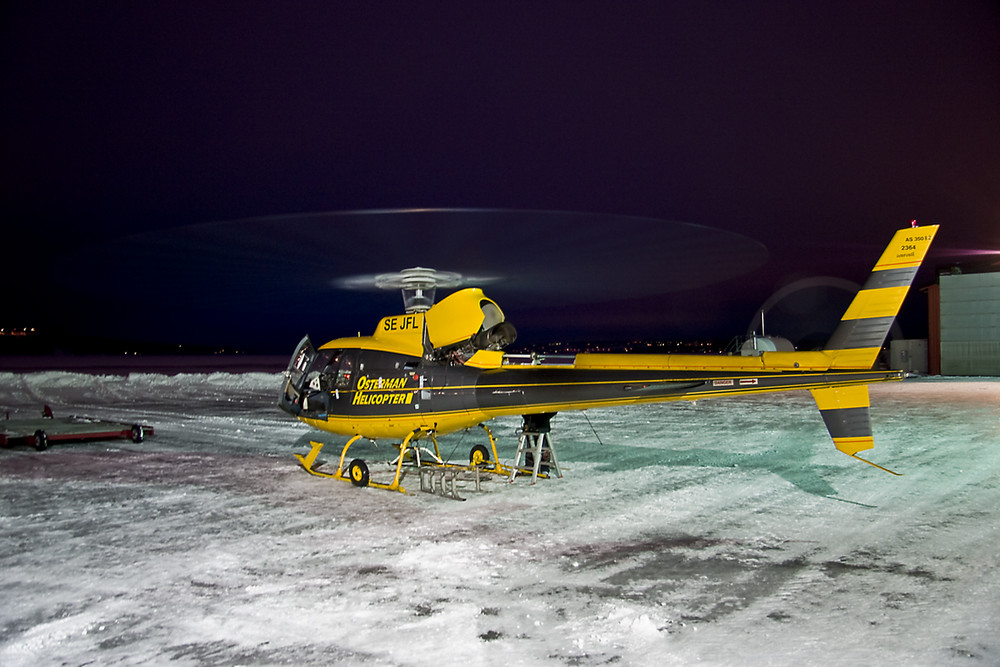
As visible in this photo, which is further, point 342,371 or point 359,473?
point 342,371

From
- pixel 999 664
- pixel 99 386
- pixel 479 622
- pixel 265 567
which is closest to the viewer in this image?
pixel 999 664

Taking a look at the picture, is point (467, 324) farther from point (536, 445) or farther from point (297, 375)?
point (297, 375)

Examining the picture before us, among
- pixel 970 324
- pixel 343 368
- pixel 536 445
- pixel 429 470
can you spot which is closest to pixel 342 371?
pixel 343 368

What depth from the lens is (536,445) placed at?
9016 mm

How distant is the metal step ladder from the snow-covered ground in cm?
27

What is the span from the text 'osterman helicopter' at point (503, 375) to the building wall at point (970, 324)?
34254mm

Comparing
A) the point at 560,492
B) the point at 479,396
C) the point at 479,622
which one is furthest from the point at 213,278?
the point at 479,622

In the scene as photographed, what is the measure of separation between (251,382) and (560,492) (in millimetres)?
26236

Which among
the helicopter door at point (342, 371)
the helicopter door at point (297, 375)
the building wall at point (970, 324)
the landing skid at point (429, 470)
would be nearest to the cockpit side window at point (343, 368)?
the helicopter door at point (342, 371)

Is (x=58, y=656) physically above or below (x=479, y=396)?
below

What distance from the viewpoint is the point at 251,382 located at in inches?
1235

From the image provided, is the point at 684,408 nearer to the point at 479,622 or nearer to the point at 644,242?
the point at 644,242

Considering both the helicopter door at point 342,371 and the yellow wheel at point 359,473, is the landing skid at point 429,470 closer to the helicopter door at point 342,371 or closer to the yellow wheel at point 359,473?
the yellow wheel at point 359,473

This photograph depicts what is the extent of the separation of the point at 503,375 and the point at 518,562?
10.6ft
